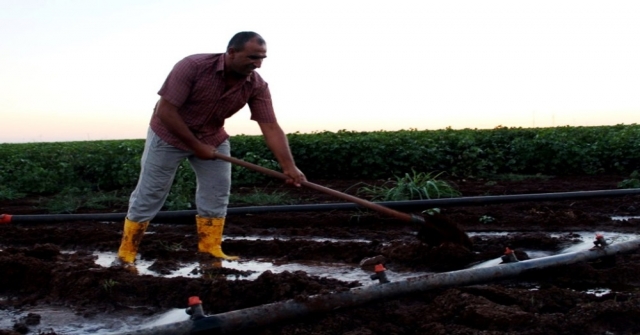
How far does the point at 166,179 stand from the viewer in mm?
5367

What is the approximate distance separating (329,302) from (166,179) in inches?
88.2

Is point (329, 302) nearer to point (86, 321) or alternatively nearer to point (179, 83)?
point (86, 321)

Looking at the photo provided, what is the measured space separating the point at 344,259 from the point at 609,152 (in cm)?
970

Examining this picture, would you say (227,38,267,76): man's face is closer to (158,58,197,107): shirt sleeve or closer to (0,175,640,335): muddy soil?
(158,58,197,107): shirt sleeve

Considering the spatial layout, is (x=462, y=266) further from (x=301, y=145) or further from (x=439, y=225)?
(x=301, y=145)

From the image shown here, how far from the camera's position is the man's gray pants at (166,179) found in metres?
5.30

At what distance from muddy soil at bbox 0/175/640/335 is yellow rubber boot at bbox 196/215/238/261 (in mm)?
119

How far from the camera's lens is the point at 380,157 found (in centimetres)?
1395

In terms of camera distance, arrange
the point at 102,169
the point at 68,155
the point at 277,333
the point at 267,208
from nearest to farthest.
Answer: the point at 277,333
the point at 267,208
the point at 102,169
the point at 68,155

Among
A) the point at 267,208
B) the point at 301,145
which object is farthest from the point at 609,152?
the point at 267,208

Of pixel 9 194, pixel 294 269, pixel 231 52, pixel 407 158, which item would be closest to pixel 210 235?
pixel 294 269

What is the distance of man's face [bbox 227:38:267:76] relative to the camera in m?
4.79

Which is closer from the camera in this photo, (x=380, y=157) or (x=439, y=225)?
(x=439, y=225)

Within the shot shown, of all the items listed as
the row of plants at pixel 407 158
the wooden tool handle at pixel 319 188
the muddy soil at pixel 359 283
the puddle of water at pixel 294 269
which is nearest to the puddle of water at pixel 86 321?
the muddy soil at pixel 359 283
